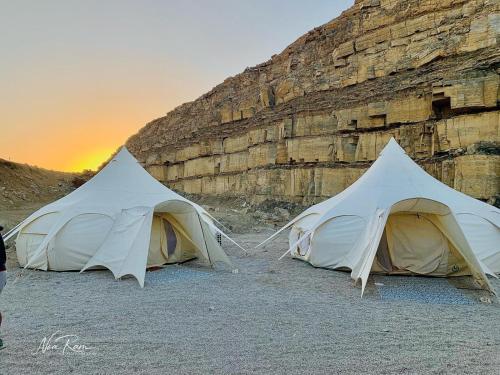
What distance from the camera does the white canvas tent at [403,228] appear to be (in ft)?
30.7

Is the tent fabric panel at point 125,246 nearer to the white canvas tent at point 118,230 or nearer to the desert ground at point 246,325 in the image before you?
the white canvas tent at point 118,230

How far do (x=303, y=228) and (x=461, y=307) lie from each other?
5.86 meters

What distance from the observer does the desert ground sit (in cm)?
467

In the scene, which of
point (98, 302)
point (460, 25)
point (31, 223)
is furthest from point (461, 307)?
point (460, 25)

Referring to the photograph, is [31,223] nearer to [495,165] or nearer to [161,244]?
[161,244]

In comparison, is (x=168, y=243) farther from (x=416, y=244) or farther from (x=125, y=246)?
(x=416, y=244)

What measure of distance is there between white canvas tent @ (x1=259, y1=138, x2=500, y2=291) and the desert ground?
0.56 m

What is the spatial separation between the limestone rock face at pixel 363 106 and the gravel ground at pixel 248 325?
1276cm

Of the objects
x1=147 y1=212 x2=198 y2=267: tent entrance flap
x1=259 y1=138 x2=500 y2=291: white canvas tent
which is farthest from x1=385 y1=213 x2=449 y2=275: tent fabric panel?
x1=147 y1=212 x2=198 y2=267: tent entrance flap

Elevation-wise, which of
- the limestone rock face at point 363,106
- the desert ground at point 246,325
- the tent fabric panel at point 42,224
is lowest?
the desert ground at point 246,325

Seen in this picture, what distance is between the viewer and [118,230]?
33.7ft

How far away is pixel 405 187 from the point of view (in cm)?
985

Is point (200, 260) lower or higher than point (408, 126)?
lower

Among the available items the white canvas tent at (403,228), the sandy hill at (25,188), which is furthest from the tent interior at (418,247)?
the sandy hill at (25,188)
